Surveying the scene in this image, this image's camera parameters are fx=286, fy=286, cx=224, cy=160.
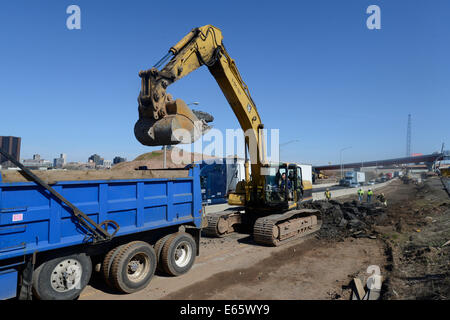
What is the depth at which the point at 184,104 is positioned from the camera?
25.4 ft

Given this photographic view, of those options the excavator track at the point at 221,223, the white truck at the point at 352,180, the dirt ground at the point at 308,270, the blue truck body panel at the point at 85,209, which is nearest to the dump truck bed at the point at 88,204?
the blue truck body panel at the point at 85,209

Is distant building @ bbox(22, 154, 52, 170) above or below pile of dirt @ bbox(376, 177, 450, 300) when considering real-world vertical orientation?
above

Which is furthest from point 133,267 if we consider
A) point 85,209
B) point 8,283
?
point 8,283

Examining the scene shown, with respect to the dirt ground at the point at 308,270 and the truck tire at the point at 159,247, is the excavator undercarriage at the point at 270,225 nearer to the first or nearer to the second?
the dirt ground at the point at 308,270

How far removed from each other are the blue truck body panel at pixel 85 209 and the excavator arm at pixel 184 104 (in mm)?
1263

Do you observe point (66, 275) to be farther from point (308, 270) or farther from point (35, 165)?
point (308, 270)

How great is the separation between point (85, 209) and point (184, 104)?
368 cm

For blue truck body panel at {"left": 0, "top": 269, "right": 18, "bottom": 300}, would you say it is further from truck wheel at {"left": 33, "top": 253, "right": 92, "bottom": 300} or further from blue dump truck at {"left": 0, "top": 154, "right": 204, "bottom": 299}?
truck wheel at {"left": 33, "top": 253, "right": 92, "bottom": 300}

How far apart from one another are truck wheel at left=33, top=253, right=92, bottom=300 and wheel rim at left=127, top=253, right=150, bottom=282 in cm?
96

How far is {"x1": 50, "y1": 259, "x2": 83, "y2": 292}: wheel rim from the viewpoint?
518cm

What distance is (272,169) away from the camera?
39.1 ft

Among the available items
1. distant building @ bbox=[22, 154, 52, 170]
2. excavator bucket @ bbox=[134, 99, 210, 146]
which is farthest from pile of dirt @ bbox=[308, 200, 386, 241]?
distant building @ bbox=[22, 154, 52, 170]
